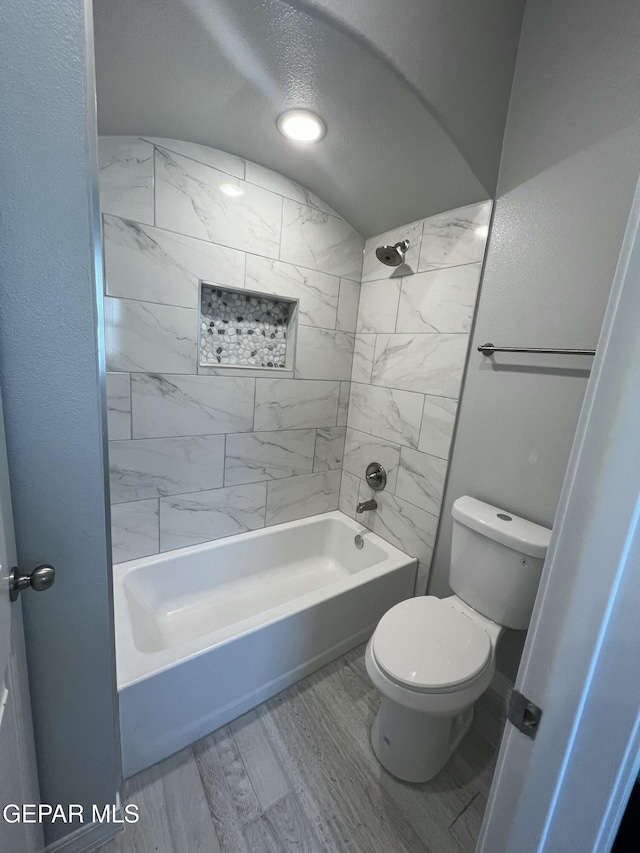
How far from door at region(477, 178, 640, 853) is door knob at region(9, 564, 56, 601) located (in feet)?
2.86

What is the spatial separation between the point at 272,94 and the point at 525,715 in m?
1.79

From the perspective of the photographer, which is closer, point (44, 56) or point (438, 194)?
point (44, 56)

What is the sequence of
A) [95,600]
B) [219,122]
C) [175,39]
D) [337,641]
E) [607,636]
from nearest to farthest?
[607,636]
[95,600]
[175,39]
[219,122]
[337,641]

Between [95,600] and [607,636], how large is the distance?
40.1 inches

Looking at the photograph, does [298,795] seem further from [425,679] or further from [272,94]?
[272,94]

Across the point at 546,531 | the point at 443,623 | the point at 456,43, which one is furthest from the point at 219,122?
the point at 443,623

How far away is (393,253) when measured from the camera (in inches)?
65.8

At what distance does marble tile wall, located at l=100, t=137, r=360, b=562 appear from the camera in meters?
1.49

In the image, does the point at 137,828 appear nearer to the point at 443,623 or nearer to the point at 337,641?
the point at 337,641

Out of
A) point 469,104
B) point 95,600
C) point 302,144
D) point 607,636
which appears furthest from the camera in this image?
point 302,144

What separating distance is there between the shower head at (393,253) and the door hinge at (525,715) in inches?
66.8

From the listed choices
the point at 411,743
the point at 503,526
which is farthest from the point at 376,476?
the point at 411,743

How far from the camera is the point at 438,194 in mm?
1566

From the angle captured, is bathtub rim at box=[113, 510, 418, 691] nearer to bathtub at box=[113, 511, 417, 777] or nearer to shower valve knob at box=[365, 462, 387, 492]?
bathtub at box=[113, 511, 417, 777]
